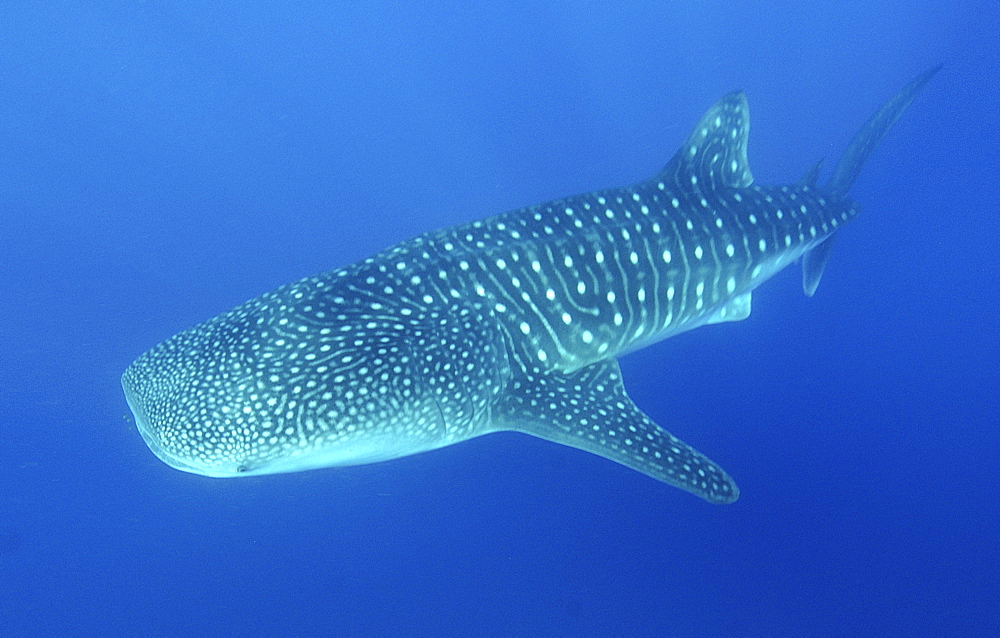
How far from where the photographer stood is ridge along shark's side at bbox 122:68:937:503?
3.15m

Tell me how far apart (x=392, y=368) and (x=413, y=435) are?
1.43ft

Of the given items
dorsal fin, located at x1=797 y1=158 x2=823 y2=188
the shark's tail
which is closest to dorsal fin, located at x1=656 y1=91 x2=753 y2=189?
dorsal fin, located at x1=797 y1=158 x2=823 y2=188

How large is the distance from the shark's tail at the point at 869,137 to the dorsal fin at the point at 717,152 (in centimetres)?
151

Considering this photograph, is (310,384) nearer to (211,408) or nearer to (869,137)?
(211,408)

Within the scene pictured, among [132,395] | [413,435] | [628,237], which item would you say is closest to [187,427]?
[132,395]

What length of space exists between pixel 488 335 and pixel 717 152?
2443mm

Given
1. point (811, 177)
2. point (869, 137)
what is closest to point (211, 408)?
point (811, 177)

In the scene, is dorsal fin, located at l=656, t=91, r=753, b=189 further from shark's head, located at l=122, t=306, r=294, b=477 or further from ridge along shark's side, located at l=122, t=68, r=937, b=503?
shark's head, located at l=122, t=306, r=294, b=477

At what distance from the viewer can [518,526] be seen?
627 cm

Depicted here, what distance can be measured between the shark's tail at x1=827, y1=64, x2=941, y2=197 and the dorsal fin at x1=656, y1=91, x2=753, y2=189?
1.51 meters

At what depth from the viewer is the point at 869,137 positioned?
597cm

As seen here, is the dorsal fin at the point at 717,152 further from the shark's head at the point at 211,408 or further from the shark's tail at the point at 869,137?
the shark's head at the point at 211,408

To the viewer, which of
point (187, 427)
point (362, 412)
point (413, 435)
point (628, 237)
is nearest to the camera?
point (187, 427)

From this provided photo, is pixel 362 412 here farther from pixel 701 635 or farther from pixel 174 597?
pixel 174 597
